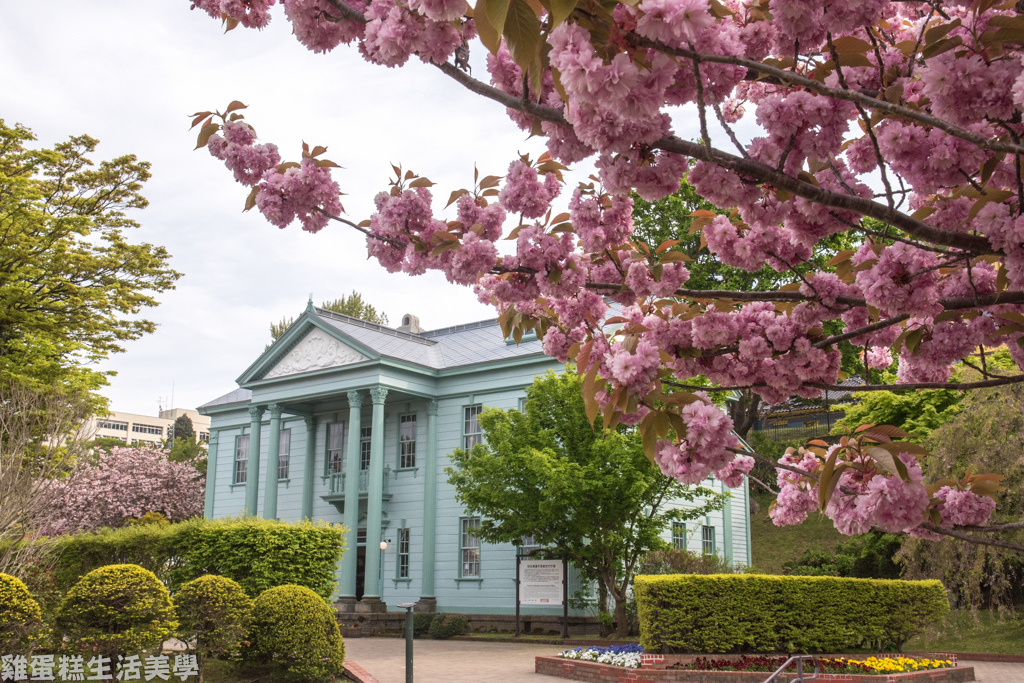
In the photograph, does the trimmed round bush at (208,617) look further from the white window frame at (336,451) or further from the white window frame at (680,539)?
the white window frame at (336,451)

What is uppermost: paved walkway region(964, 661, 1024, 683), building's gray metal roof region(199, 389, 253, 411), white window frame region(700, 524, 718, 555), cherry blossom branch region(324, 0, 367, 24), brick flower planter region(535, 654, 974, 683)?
building's gray metal roof region(199, 389, 253, 411)

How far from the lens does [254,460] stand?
25.2 meters

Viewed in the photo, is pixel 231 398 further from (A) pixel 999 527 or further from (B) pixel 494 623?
(A) pixel 999 527

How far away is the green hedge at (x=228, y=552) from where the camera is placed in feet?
44.9

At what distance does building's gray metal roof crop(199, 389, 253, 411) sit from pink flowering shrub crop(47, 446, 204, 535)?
695 cm

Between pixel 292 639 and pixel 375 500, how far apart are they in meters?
10.8

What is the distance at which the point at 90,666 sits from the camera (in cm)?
979

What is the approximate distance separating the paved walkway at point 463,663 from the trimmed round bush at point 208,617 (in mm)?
2453

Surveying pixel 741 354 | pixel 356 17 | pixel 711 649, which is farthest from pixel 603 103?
pixel 711 649

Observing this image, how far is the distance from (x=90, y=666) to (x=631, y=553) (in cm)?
1083

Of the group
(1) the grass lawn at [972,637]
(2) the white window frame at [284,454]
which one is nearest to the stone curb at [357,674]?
(1) the grass lawn at [972,637]

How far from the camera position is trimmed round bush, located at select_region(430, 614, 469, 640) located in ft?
65.2

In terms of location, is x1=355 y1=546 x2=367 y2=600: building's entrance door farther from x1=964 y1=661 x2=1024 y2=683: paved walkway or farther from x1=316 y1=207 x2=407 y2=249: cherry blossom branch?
x1=316 y1=207 x2=407 y2=249: cherry blossom branch

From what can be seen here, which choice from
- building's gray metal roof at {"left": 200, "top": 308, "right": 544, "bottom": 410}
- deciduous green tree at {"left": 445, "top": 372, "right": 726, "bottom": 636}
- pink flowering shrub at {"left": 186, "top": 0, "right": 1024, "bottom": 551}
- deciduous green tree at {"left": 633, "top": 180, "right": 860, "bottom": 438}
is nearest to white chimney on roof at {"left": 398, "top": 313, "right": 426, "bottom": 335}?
building's gray metal roof at {"left": 200, "top": 308, "right": 544, "bottom": 410}
